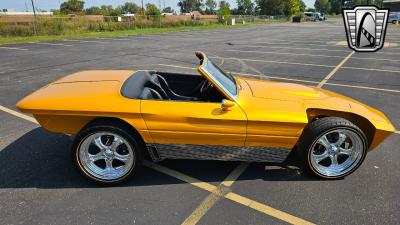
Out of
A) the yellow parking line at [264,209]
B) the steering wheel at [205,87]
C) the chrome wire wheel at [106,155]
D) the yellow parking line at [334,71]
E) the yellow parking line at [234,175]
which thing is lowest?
the yellow parking line at [334,71]

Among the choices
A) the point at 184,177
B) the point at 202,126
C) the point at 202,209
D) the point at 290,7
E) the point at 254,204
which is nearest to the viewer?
the point at 202,209

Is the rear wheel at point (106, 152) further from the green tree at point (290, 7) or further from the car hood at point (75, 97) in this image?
the green tree at point (290, 7)

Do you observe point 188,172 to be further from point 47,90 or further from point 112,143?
point 47,90

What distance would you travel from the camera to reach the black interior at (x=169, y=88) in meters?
3.73

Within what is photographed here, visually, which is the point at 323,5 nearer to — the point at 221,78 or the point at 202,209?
the point at 221,78

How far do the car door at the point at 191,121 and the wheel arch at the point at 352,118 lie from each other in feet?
3.06

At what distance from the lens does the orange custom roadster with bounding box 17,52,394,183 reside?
3.42m

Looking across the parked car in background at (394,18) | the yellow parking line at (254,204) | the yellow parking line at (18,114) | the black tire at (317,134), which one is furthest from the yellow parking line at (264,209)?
the parked car in background at (394,18)

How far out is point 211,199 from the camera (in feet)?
11.2

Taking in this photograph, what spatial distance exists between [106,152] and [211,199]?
4.07 ft

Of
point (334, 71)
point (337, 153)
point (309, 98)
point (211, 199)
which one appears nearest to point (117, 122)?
point (211, 199)

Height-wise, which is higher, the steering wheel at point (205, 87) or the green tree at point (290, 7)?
the green tree at point (290, 7)

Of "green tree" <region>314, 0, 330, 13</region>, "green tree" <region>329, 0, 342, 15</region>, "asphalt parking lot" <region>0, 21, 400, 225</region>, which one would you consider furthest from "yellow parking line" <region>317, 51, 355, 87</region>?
"green tree" <region>314, 0, 330, 13</region>

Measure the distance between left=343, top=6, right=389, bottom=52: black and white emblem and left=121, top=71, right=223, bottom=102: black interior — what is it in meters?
11.1
